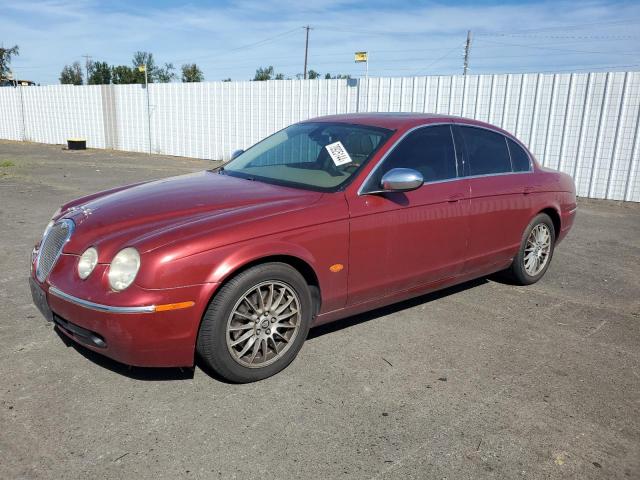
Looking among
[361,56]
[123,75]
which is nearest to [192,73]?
[123,75]

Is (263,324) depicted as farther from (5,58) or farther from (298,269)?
(5,58)

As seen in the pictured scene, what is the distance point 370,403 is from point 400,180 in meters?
1.52

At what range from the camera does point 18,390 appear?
3121 millimetres

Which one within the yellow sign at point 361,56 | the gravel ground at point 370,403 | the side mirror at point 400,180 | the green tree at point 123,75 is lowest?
the gravel ground at point 370,403

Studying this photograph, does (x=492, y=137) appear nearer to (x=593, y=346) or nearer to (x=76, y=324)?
(x=593, y=346)

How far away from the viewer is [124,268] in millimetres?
2898

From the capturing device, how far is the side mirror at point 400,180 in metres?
3.65

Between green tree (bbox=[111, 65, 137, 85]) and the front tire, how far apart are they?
193 feet

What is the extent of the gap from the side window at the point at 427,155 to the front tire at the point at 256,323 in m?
1.08

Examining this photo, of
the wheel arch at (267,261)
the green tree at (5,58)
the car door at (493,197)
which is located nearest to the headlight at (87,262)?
the wheel arch at (267,261)

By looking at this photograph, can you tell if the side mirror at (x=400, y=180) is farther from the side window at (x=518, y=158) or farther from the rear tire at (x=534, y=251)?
the rear tire at (x=534, y=251)

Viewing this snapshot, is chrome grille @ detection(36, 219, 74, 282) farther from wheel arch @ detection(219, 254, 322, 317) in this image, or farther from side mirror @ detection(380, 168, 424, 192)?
side mirror @ detection(380, 168, 424, 192)

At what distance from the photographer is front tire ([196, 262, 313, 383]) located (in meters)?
3.04

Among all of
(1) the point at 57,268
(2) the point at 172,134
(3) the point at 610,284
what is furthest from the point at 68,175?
(3) the point at 610,284
